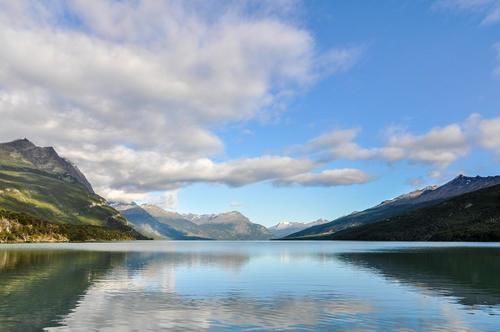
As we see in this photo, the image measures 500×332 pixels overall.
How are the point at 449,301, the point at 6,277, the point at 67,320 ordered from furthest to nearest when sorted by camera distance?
the point at 6,277 → the point at 449,301 → the point at 67,320

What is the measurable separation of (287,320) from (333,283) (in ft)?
118

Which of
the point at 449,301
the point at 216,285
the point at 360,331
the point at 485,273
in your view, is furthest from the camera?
the point at 485,273

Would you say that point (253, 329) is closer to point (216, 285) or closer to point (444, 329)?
point (444, 329)

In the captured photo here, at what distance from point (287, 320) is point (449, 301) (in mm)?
23277

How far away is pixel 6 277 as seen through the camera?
81250 mm

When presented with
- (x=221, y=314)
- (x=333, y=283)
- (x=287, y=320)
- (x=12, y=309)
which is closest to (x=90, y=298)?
(x=12, y=309)

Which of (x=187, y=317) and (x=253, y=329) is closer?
(x=253, y=329)

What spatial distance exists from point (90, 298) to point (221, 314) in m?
18.9

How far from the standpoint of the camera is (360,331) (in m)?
39.7

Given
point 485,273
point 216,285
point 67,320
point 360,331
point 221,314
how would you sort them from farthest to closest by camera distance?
point 485,273 < point 216,285 < point 221,314 < point 67,320 < point 360,331

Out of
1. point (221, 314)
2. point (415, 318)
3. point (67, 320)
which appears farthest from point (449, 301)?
point (67, 320)

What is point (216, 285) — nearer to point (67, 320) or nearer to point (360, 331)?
point (67, 320)

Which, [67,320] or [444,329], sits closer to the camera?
[444,329]

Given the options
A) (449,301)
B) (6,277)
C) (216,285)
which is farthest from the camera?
(6,277)
